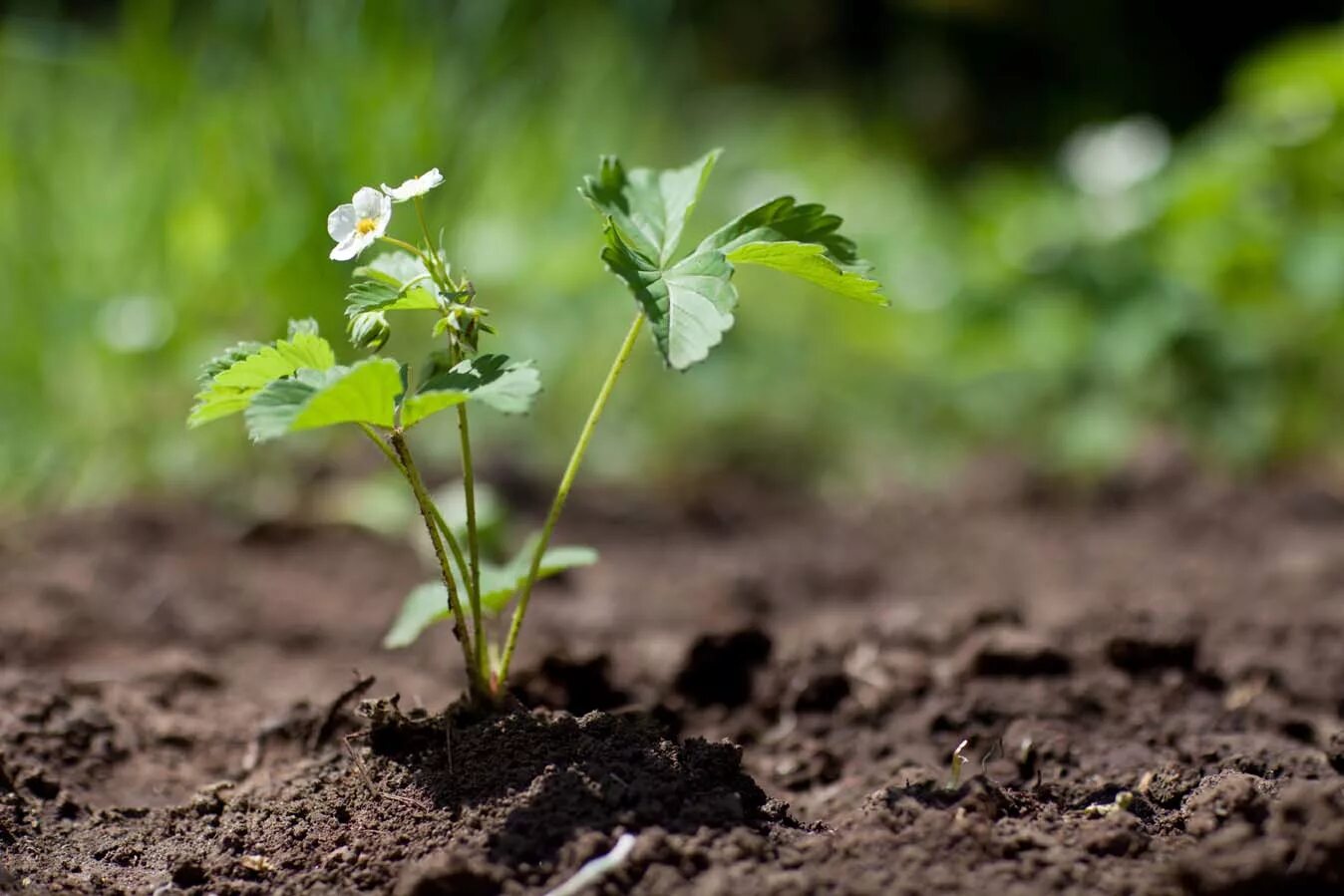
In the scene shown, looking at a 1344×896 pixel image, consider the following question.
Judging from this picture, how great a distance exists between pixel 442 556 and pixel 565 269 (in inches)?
76.9

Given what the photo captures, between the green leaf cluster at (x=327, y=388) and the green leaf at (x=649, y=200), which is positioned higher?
the green leaf at (x=649, y=200)

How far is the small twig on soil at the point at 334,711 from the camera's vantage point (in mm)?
1397

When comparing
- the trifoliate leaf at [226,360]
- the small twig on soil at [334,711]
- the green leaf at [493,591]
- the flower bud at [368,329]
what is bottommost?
the small twig on soil at [334,711]

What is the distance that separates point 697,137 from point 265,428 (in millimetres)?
4653

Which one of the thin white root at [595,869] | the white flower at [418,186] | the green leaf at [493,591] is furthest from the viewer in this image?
the green leaf at [493,591]

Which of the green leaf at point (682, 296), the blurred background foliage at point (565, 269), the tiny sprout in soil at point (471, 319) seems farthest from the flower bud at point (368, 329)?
the blurred background foliage at point (565, 269)

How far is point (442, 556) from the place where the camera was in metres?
1.26

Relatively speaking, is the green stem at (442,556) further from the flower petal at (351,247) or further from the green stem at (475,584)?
the flower petal at (351,247)

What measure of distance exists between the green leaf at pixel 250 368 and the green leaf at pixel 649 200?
28 cm

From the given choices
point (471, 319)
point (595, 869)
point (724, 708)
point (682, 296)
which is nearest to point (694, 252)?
point (682, 296)

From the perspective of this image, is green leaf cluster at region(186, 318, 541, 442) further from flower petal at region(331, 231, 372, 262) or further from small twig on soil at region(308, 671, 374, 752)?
small twig on soil at region(308, 671, 374, 752)

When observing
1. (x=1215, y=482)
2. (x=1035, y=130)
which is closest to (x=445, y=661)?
(x=1215, y=482)

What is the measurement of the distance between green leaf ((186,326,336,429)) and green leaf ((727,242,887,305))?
14.9 inches

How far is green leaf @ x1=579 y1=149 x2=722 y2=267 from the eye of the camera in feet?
4.08
